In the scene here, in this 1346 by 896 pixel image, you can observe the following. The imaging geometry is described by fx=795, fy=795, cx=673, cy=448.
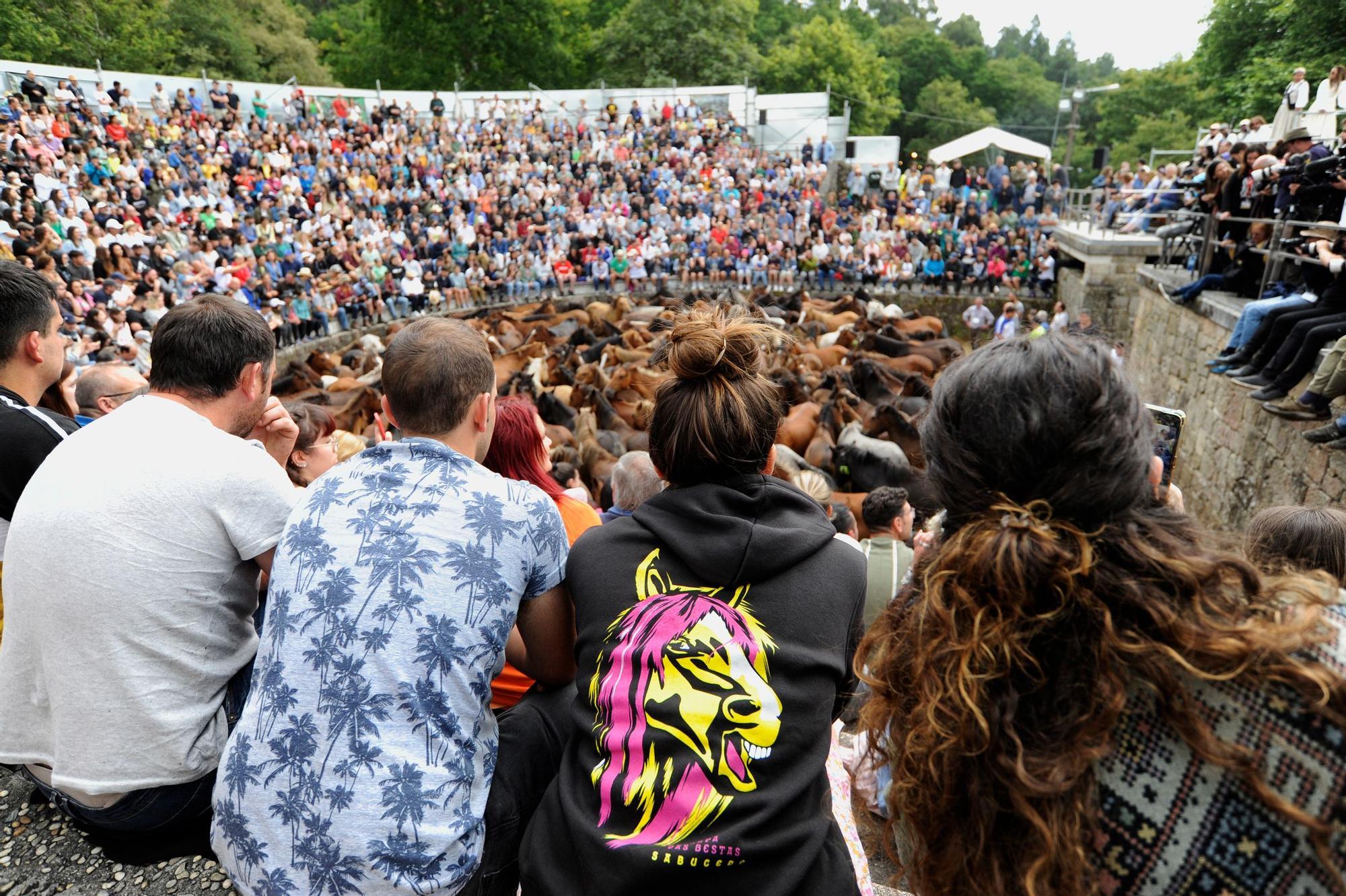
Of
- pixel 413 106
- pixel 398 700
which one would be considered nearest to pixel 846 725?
pixel 398 700

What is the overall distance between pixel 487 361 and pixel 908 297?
63.3ft

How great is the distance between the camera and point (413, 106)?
2347cm

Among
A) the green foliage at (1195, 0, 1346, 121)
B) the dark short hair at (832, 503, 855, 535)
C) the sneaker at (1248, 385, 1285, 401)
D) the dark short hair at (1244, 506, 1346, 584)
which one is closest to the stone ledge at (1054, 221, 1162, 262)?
the sneaker at (1248, 385, 1285, 401)

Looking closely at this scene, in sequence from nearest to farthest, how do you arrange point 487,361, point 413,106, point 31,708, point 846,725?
point 31,708 → point 487,361 → point 846,725 → point 413,106

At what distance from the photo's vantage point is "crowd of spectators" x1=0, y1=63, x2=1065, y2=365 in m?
14.2

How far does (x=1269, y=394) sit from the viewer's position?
6922 mm

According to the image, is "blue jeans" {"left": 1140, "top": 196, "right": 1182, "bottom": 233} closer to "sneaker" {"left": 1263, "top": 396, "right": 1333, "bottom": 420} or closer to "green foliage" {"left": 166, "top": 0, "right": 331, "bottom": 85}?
"sneaker" {"left": 1263, "top": 396, "right": 1333, "bottom": 420}

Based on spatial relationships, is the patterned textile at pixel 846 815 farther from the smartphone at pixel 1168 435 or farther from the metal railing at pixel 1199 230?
the metal railing at pixel 1199 230

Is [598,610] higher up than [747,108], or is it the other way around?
[747,108]

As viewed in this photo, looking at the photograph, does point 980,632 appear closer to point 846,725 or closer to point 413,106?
point 846,725

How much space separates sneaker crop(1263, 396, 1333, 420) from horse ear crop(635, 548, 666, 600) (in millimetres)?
6853

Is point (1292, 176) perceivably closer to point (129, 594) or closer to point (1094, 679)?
point (1094, 679)

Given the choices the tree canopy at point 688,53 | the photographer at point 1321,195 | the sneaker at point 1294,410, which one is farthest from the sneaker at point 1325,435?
the tree canopy at point 688,53

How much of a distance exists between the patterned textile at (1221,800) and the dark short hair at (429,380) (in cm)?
153
